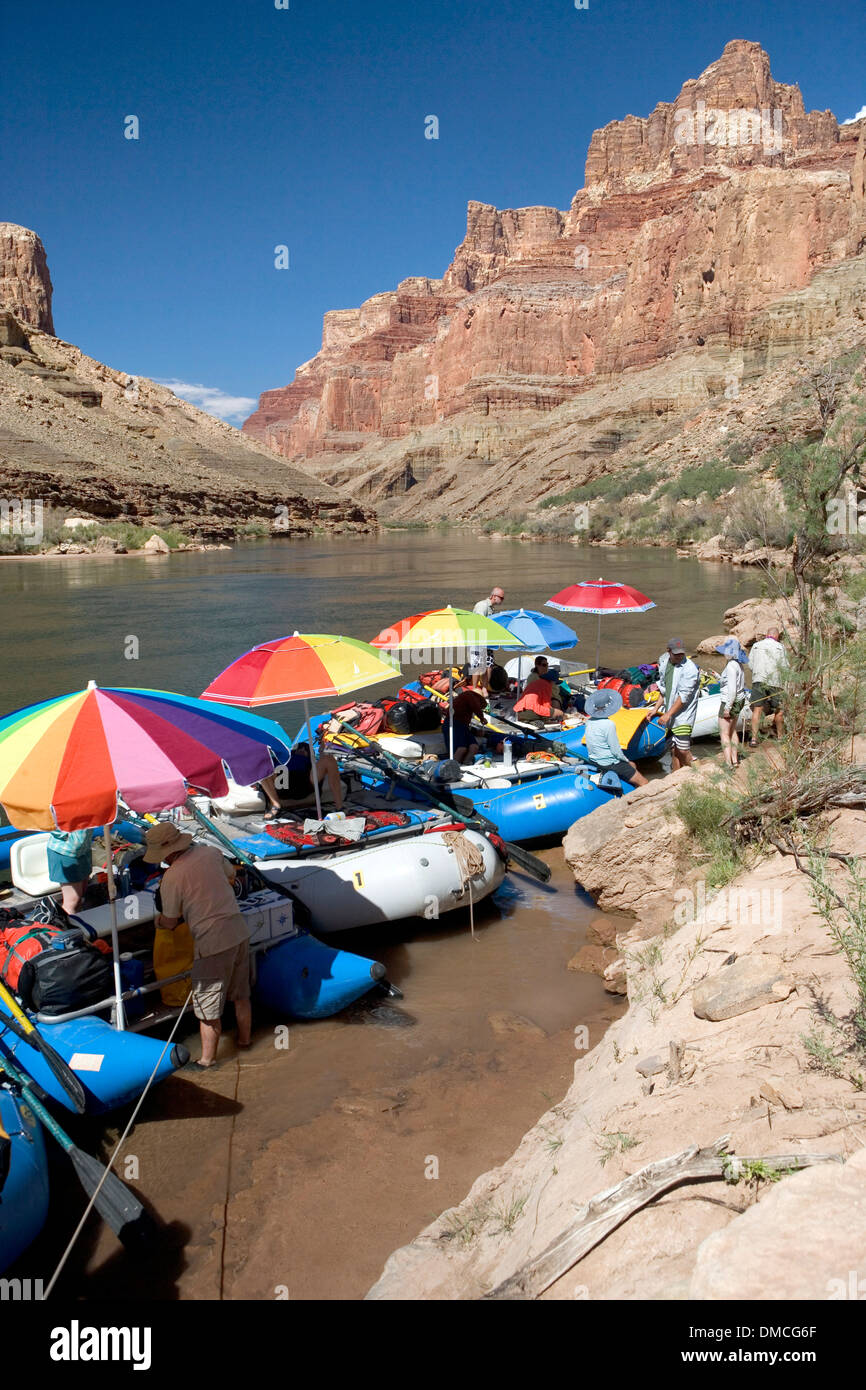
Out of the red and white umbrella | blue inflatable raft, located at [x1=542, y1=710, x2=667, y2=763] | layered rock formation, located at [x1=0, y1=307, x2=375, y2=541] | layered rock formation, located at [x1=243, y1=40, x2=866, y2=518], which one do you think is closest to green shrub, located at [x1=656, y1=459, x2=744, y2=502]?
layered rock formation, located at [x1=243, y1=40, x2=866, y2=518]

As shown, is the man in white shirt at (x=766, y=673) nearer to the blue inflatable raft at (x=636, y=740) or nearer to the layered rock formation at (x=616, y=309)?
the blue inflatable raft at (x=636, y=740)

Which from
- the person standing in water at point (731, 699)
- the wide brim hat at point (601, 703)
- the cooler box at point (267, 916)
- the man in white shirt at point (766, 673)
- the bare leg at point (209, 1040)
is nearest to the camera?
the bare leg at point (209, 1040)

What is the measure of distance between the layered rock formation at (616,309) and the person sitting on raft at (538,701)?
6413cm

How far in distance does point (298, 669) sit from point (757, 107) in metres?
160

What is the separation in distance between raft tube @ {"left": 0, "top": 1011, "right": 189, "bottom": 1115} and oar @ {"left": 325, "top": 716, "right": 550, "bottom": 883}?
3566 millimetres

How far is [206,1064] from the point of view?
503cm

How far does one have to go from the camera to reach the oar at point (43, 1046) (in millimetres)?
4078

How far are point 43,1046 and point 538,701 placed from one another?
708cm

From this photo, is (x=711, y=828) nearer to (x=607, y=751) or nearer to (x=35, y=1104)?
(x=607, y=751)

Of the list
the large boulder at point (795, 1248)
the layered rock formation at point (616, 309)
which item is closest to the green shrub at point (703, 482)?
the layered rock formation at point (616, 309)

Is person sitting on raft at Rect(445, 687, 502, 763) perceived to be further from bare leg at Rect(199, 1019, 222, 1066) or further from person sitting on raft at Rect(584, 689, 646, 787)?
bare leg at Rect(199, 1019, 222, 1066)

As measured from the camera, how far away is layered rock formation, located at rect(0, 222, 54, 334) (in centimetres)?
10538
